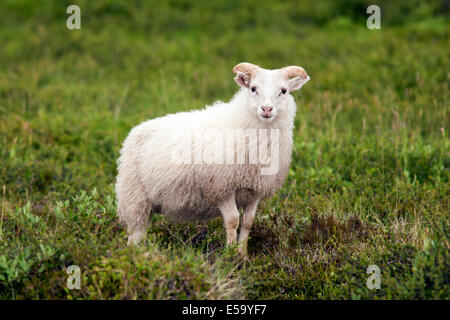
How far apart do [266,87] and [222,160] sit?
72cm

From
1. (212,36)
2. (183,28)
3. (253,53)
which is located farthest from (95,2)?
(253,53)

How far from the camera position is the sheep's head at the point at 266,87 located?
420cm

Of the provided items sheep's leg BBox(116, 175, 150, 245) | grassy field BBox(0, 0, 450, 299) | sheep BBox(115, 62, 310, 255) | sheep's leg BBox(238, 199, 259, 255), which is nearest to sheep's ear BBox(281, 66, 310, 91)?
sheep BBox(115, 62, 310, 255)

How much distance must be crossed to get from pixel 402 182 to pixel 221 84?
541 cm

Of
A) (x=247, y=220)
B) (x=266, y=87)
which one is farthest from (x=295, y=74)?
(x=247, y=220)

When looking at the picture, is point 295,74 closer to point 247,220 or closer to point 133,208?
point 247,220

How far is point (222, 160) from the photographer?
4.32m

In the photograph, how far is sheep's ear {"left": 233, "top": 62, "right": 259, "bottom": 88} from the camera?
4.39 metres

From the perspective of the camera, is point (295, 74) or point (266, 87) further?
point (295, 74)

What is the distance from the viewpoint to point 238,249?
168 inches

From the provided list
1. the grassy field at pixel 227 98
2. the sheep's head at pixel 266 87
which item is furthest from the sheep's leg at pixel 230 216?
the sheep's head at pixel 266 87

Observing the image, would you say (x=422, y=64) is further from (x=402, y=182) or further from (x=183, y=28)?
(x=183, y=28)

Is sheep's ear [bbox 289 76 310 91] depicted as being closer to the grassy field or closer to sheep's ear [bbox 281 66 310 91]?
sheep's ear [bbox 281 66 310 91]
